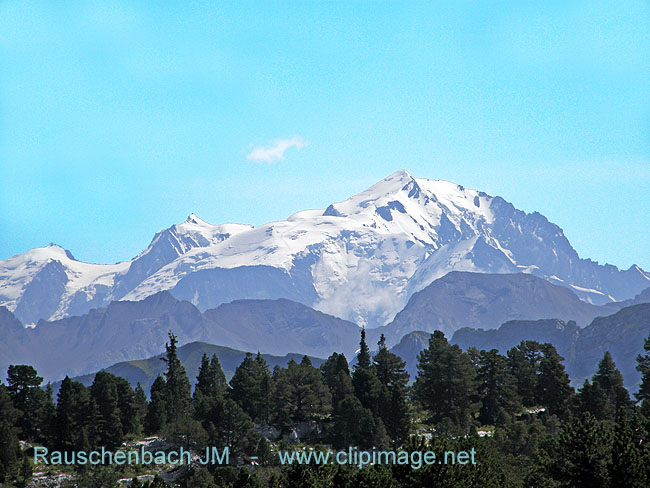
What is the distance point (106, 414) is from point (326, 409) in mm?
46189

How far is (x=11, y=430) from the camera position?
475 ft

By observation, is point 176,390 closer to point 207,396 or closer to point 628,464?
point 207,396

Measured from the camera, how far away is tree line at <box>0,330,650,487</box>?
143500 mm

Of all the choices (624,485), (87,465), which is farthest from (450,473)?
(87,465)

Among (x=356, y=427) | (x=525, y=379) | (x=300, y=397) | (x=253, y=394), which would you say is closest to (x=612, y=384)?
(x=525, y=379)

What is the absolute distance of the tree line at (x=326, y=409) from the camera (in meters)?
144

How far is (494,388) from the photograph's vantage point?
589 feet

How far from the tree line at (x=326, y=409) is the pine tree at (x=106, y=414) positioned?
212mm

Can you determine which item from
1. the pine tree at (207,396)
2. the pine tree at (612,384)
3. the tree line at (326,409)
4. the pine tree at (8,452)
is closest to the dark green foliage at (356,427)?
the tree line at (326,409)

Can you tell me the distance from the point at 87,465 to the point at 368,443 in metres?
52.7

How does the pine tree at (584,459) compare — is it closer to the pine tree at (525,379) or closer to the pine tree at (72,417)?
the pine tree at (525,379)

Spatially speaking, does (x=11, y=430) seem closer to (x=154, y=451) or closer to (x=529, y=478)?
(x=154, y=451)

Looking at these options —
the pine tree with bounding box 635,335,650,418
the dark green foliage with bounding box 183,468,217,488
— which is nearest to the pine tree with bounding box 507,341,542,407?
the pine tree with bounding box 635,335,650,418

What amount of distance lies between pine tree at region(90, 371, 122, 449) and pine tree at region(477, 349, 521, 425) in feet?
254
